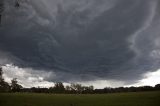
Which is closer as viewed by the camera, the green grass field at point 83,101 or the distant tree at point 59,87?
the green grass field at point 83,101

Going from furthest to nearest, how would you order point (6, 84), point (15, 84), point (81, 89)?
point (81, 89)
point (15, 84)
point (6, 84)

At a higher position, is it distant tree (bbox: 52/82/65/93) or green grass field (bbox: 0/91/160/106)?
distant tree (bbox: 52/82/65/93)

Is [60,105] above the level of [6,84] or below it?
below

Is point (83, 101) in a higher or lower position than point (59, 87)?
lower

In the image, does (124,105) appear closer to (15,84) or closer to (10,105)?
(10,105)

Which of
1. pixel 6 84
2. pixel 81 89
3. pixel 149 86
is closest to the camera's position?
pixel 6 84

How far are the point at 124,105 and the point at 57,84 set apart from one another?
288 ft

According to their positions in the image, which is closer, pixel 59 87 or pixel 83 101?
pixel 83 101

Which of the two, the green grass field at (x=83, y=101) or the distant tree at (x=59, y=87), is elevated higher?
the distant tree at (x=59, y=87)

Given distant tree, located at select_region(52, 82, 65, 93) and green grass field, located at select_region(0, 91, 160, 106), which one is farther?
distant tree, located at select_region(52, 82, 65, 93)

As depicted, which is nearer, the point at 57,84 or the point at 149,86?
the point at 149,86

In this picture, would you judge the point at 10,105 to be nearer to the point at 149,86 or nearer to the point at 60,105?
the point at 60,105

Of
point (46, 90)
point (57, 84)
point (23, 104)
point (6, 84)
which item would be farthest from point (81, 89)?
point (23, 104)

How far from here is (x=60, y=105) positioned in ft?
167
